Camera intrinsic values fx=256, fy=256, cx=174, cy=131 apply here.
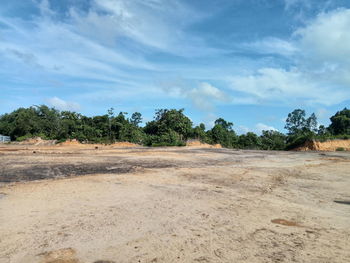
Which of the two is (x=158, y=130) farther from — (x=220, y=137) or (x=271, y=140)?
(x=271, y=140)

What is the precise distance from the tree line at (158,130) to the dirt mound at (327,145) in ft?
2.32

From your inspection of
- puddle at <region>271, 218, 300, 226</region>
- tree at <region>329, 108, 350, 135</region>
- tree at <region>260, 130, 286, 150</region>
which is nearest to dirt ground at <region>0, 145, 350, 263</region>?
puddle at <region>271, 218, 300, 226</region>

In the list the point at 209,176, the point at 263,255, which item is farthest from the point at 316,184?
the point at 263,255

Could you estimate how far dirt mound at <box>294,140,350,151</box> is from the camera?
31.6 meters

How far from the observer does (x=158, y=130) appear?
43500mm

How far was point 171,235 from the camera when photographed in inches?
162

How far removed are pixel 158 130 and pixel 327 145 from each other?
81.3 feet

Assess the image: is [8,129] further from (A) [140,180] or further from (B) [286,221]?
(B) [286,221]

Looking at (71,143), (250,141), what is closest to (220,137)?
(250,141)

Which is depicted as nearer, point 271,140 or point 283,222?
point 283,222

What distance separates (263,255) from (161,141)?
35.4 m

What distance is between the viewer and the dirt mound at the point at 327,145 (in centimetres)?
3156

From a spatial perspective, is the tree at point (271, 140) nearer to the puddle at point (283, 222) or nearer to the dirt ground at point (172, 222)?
the dirt ground at point (172, 222)

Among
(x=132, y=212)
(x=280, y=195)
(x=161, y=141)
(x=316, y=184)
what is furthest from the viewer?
(x=161, y=141)
